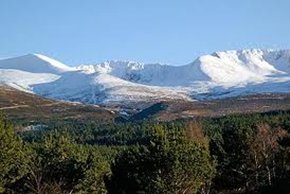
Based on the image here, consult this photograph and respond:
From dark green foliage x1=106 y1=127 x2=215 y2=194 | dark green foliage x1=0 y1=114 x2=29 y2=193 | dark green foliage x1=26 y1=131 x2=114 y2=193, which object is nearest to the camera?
dark green foliage x1=106 y1=127 x2=215 y2=194

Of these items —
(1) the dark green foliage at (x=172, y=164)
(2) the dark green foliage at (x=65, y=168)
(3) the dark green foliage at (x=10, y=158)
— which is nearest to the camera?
(1) the dark green foliage at (x=172, y=164)

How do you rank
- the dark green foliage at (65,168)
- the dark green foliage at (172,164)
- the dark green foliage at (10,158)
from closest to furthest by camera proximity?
the dark green foliage at (172,164) → the dark green foliage at (10,158) → the dark green foliage at (65,168)

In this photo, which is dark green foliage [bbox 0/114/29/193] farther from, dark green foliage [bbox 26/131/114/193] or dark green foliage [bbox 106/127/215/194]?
dark green foliage [bbox 106/127/215/194]

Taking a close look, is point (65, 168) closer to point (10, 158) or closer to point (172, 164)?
point (10, 158)

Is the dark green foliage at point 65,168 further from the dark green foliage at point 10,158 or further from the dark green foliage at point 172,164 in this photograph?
the dark green foliage at point 172,164

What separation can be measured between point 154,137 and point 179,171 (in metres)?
5.18

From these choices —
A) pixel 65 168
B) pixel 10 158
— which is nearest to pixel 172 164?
pixel 65 168

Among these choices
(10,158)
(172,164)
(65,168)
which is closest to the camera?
(172,164)

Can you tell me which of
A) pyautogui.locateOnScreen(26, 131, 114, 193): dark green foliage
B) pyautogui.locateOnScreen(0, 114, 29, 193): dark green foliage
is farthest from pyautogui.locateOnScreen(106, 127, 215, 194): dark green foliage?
pyautogui.locateOnScreen(0, 114, 29, 193): dark green foliage

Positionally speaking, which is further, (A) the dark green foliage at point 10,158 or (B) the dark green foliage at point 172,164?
(A) the dark green foliage at point 10,158

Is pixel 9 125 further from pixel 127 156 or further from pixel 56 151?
pixel 127 156

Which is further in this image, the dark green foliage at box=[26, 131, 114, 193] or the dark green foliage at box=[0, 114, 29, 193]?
the dark green foliage at box=[26, 131, 114, 193]

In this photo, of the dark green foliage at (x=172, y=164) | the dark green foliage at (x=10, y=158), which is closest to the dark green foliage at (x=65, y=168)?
the dark green foliage at (x=10, y=158)

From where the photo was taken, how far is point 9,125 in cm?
7719
